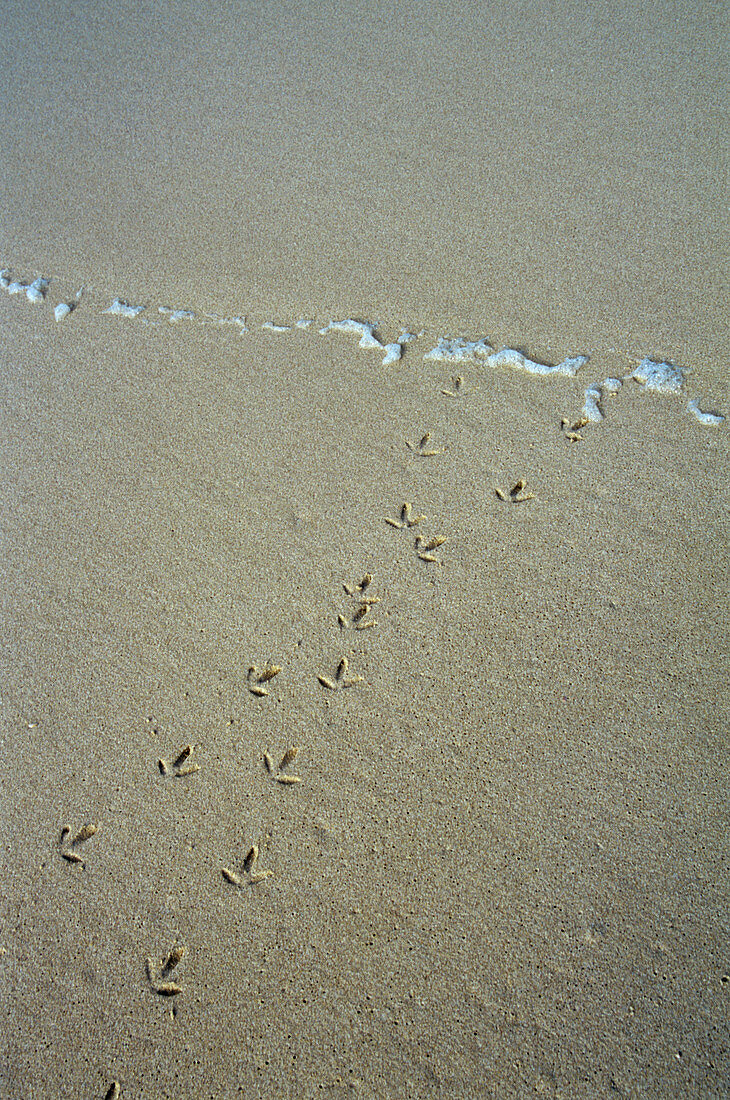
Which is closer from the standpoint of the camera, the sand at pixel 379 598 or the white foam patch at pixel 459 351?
the sand at pixel 379 598

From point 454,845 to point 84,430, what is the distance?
1851mm

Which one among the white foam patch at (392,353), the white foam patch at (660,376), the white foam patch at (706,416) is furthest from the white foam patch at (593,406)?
the white foam patch at (392,353)

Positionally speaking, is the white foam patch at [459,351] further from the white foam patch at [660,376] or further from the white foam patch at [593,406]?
the white foam patch at [660,376]

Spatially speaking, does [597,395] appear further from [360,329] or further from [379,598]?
[379,598]

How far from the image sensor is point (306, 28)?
4348 millimetres

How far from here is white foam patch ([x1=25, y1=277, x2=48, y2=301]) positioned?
3.23 m

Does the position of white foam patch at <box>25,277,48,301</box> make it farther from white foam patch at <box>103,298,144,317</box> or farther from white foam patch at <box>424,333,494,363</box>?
white foam patch at <box>424,333,494,363</box>

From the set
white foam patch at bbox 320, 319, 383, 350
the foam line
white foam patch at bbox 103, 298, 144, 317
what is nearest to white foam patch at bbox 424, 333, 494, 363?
the foam line

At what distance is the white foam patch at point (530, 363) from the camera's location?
101 inches

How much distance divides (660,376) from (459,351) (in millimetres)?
646

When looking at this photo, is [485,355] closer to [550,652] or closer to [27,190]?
[550,652]

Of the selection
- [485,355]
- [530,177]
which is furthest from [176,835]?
[530,177]

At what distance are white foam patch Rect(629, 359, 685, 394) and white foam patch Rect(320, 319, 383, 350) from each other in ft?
2.84

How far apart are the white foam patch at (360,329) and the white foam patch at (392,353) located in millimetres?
36
